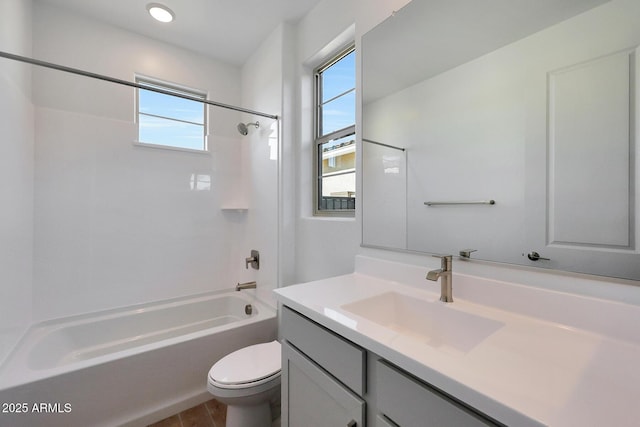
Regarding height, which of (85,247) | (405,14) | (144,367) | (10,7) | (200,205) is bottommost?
(144,367)

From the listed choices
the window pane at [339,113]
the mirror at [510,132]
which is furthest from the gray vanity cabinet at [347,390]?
the window pane at [339,113]

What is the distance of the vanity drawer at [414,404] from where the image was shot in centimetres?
52

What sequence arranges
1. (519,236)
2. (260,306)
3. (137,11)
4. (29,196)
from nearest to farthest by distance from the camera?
(519,236)
(29,196)
(137,11)
(260,306)

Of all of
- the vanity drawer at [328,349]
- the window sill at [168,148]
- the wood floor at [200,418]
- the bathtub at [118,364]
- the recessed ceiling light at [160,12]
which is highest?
the recessed ceiling light at [160,12]

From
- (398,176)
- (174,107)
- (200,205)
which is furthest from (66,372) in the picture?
(174,107)

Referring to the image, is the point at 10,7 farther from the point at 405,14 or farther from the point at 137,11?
the point at 405,14

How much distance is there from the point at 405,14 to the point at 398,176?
0.77m

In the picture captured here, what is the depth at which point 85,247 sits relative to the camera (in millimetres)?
2004

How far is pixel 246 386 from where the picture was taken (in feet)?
4.21

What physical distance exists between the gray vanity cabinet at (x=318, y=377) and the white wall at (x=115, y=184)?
5.73ft

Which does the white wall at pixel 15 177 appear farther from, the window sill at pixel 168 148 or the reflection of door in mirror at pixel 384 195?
the reflection of door in mirror at pixel 384 195

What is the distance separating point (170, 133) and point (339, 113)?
5.24 feet

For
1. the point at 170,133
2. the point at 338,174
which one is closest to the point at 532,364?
the point at 338,174

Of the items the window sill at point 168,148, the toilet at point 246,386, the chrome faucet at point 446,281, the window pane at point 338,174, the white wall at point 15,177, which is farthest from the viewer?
the window sill at point 168,148
